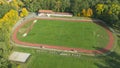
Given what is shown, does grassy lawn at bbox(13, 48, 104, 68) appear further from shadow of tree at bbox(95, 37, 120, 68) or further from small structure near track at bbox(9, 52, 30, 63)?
small structure near track at bbox(9, 52, 30, 63)

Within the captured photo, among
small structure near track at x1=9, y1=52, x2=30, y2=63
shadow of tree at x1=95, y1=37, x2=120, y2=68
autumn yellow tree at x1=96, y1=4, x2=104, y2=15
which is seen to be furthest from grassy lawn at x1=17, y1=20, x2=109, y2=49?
small structure near track at x1=9, y1=52, x2=30, y2=63

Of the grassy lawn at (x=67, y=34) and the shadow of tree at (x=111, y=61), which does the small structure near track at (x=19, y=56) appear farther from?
the shadow of tree at (x=111, y=61)

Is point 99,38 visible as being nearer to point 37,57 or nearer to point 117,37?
point 117,37

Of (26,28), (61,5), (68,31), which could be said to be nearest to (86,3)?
(61,5)

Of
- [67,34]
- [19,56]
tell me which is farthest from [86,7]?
[19,56]

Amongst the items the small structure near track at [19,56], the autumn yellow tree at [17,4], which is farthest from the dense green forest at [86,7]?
the small structure near track at [19,56]

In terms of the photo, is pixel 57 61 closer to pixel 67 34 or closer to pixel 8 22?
pixel 67 34
